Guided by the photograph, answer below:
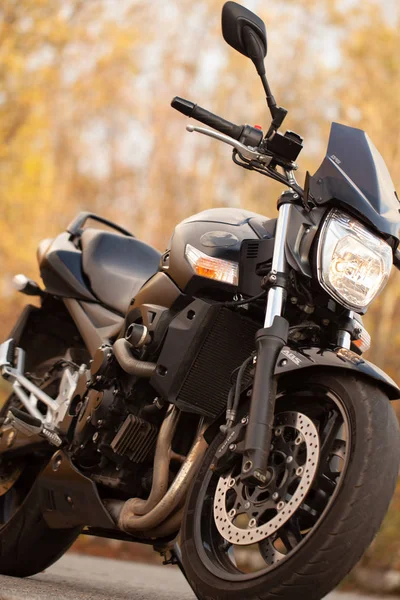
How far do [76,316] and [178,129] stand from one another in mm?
14055

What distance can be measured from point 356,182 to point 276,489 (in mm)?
1118

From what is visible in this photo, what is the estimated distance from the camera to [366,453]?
2754mm

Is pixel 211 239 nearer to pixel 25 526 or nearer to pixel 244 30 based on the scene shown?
pixel 244 30

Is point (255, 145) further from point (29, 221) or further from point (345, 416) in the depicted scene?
point (29, 221)

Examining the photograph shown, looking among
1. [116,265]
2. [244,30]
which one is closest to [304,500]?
[244,30]

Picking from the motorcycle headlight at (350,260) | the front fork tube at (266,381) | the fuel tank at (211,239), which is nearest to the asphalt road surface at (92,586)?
the front fork tube at (266,381)

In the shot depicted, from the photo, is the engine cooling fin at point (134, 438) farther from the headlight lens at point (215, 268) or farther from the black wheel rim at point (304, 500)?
the headlight lens at point (215, 268)

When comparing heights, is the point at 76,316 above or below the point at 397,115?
below

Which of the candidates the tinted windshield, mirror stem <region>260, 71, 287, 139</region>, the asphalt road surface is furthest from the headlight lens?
the asphalt road surface

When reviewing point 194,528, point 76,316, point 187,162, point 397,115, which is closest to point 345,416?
point 194,528

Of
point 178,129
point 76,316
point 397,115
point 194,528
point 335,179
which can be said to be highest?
point 397,115

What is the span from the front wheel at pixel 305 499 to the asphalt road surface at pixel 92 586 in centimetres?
62

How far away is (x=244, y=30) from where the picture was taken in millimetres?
3096

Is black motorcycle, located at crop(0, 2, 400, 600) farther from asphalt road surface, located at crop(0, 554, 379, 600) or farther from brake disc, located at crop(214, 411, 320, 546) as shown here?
asphalt road surface, located at crop(0, 554, 379, 600)
